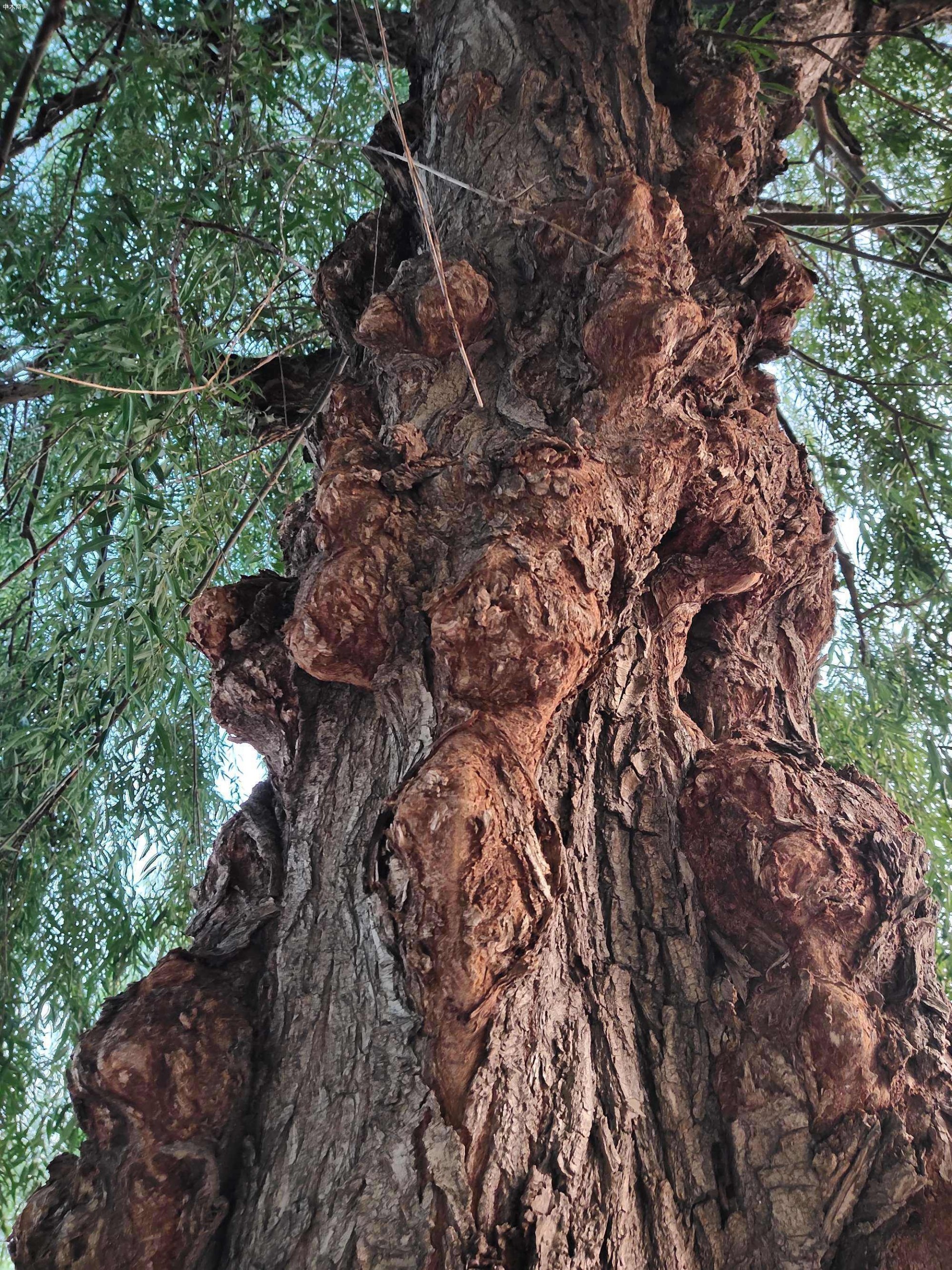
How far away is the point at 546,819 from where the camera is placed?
39.8 inches

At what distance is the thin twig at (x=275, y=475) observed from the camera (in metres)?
1.52

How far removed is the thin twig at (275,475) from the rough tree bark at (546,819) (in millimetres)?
76

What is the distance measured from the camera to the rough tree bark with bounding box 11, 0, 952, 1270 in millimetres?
874

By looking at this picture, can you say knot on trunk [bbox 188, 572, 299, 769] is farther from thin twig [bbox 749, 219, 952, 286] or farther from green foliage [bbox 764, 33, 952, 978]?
green foliage [bbox 764, 33, 952, 978]

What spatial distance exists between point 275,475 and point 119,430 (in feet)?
1.30

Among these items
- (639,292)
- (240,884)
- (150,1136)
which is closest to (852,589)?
(639,292)

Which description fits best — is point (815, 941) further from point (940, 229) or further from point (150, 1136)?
point (940, 229)

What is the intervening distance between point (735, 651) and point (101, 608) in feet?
3.44

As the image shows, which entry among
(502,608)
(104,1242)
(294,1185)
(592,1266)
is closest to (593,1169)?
(592,1266)

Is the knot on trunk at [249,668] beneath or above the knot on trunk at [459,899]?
above

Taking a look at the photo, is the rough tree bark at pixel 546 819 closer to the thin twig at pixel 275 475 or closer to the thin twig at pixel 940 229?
the thin twig at pixel 275 475

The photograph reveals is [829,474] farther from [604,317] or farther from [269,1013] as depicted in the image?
[269,1013]

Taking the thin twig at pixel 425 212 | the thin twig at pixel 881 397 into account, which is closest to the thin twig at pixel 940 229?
the thin twig at pixel 881 397

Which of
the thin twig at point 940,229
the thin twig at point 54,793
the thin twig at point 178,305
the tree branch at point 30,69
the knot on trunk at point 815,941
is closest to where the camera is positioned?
the tree branch at point 30,69
